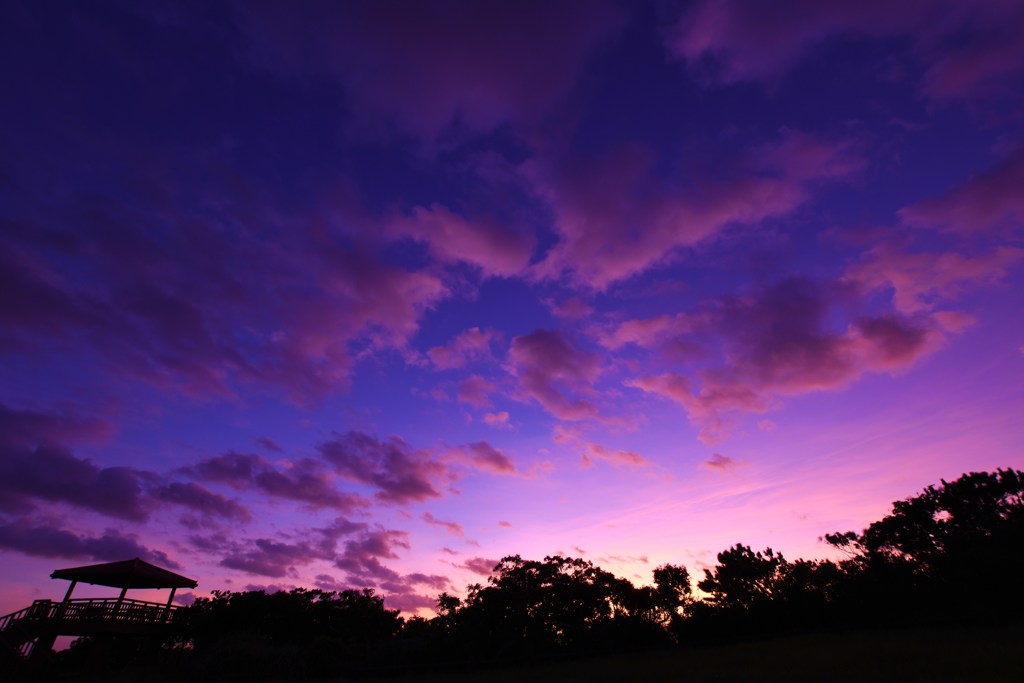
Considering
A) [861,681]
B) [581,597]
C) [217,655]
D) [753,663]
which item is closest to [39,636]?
[217,655]

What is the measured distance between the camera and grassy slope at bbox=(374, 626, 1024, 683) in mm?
12289

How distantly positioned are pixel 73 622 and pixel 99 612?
1202 millimetres

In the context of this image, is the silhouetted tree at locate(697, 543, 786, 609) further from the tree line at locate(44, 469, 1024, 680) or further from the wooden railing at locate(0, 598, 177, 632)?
the wooden railing at locate(0, 598, 177, 632)

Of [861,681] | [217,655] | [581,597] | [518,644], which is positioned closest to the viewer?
[861,681]

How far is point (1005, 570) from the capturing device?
72.4 feet

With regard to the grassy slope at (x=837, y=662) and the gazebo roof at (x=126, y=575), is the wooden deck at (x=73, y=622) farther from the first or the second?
the grassy slope at (x=837, y=662)

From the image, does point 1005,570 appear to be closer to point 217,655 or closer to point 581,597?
point 581,597

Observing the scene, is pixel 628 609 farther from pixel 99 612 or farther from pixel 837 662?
pixel 99 612

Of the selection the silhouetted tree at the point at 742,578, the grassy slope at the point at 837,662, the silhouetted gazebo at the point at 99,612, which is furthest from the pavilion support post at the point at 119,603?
the silhouetted tree at the point at 742,578

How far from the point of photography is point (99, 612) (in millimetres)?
25078

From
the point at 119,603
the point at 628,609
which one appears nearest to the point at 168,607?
the point at 119,603

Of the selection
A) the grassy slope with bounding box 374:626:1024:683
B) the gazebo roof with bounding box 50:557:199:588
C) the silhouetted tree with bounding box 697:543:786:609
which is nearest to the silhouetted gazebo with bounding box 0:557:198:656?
the gazebo roof with bounding box 50:557:199:588

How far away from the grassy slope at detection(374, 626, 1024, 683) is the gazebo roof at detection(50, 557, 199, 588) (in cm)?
1593

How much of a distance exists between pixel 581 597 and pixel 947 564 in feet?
61.2
